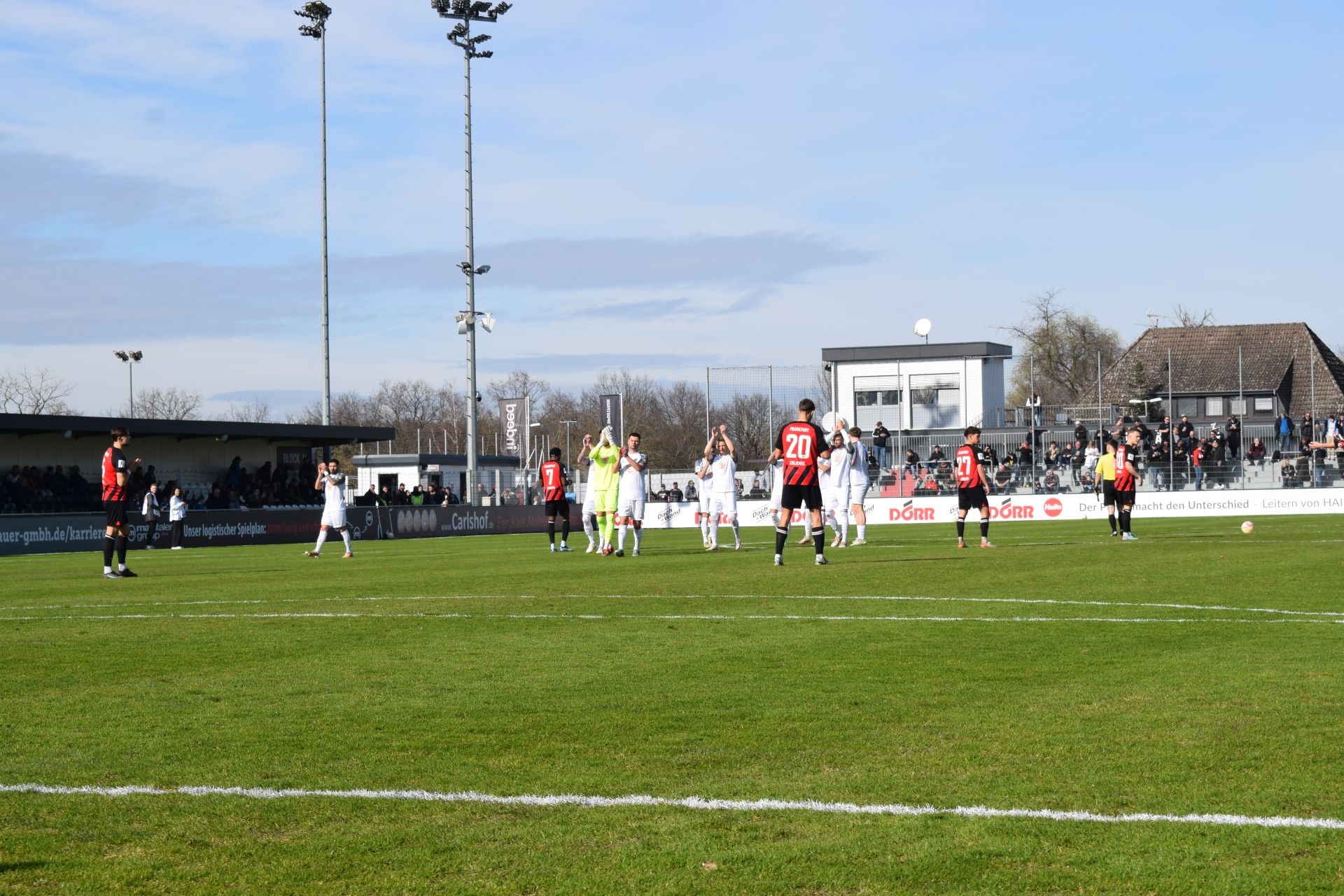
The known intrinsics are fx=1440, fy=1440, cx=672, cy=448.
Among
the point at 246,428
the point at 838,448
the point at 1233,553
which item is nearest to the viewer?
the point at 1233,553

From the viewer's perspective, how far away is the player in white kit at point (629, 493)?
23769mm

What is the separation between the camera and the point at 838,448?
998 inches

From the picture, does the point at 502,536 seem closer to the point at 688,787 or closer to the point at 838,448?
the point at 838,448

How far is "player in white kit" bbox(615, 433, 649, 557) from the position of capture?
23.8m

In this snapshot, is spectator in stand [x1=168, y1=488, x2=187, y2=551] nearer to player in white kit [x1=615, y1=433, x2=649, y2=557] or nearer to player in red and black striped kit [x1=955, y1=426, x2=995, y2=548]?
player in white kit [x1=615, y1=433, x2=649, y2=557]

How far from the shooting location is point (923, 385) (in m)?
59.8

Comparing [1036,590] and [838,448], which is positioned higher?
[838,448]

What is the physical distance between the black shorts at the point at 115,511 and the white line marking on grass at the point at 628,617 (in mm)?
6436

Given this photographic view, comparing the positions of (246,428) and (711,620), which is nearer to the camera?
(711,620)

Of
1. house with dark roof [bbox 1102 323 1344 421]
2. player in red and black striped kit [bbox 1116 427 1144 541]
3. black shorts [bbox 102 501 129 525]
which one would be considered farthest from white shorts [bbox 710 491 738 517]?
house with dark roof [bbox 1102 323 1344 421]

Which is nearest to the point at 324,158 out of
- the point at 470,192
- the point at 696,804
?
the point at 470,192

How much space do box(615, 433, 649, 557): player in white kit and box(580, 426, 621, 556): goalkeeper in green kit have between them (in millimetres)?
123

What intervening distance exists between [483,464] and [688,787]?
2712 inches

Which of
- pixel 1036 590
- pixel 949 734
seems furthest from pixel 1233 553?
pixel 949 734
